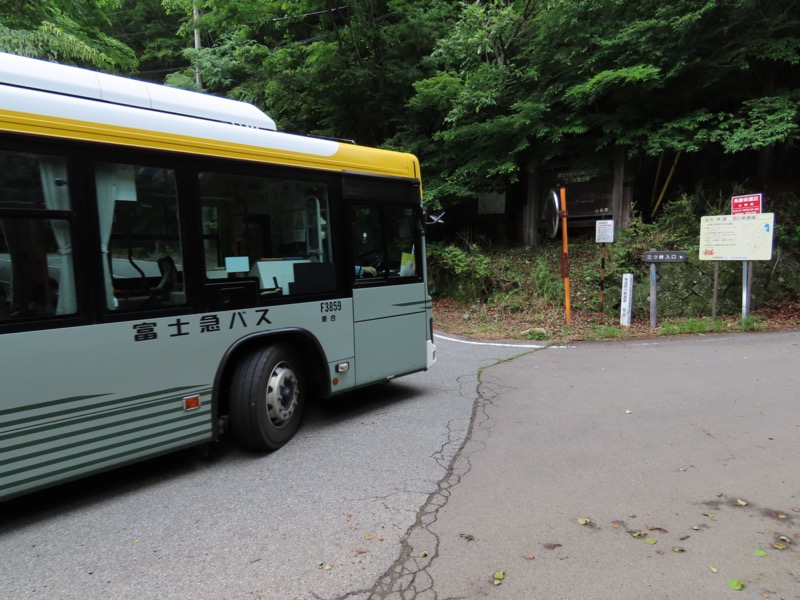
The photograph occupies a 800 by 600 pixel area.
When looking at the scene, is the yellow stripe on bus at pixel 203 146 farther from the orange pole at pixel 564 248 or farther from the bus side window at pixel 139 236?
the orange pole at pixel 564 248

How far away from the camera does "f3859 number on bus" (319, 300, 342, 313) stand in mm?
5012

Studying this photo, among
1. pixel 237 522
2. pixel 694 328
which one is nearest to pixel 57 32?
pixel 237 522

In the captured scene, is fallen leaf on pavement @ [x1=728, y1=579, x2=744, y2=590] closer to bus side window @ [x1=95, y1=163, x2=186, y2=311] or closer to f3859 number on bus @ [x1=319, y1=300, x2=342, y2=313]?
f3859 number on bus @ [x1=319, y1=300, x2=342, y2=313]

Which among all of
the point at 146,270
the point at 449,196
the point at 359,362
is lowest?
the point at 359,362

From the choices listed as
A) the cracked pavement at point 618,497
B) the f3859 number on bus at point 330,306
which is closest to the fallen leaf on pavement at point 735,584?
the cracked pavement at point 618,497

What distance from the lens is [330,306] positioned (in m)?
5.09

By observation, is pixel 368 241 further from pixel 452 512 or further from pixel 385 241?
pixel 452 512

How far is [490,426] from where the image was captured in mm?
5246

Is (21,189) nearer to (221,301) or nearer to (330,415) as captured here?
(221,301)

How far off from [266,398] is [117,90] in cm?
278

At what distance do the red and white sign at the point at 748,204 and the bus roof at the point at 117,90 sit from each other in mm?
→ 9267

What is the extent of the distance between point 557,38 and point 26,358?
12.9 meters

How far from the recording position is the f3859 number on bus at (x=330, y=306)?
5.01m

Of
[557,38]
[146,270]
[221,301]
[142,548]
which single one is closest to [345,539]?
[142,548]
